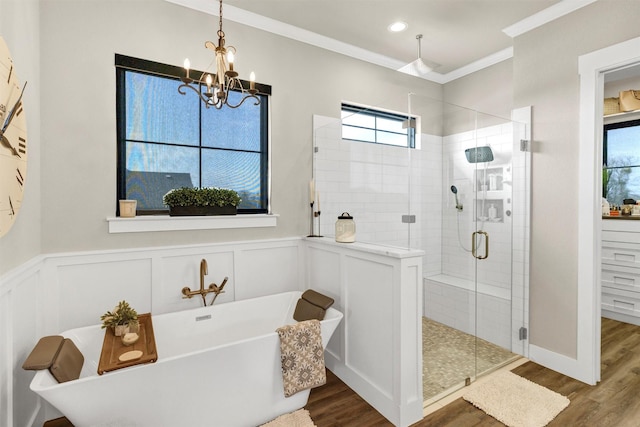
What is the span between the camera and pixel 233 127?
2.69m

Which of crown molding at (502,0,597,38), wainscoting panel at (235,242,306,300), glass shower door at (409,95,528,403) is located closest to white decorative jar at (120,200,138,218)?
wainscoting panel at (235,242,306,300)

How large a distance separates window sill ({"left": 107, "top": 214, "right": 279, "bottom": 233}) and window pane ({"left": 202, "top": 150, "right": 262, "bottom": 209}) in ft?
0.51

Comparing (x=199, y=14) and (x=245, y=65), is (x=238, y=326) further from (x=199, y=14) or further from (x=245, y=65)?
(x=199, y=14)

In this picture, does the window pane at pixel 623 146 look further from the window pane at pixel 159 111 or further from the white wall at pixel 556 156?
the window pane at pixel 159 111

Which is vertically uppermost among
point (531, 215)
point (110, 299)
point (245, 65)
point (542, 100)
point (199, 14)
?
point (199, 14)

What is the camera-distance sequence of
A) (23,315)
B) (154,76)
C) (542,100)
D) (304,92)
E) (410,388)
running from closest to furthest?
1. (23,315)
2. (410,388)
3. (154,76)
4. (542,100)
5. (304,92)

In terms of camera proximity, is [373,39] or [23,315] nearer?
[23,315]

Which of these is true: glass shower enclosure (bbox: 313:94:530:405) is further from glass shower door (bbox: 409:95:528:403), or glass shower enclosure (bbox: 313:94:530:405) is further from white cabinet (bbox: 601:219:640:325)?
white cabinet (bbox: 601:219:640:325)

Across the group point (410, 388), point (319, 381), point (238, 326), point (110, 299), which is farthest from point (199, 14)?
point (410, 388)

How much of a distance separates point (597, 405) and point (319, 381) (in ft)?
5.94

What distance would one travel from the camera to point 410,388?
1933 mm

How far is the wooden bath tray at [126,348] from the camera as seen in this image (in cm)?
149

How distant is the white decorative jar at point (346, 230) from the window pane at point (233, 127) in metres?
0.99

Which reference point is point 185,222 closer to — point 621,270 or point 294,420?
point 294,420
